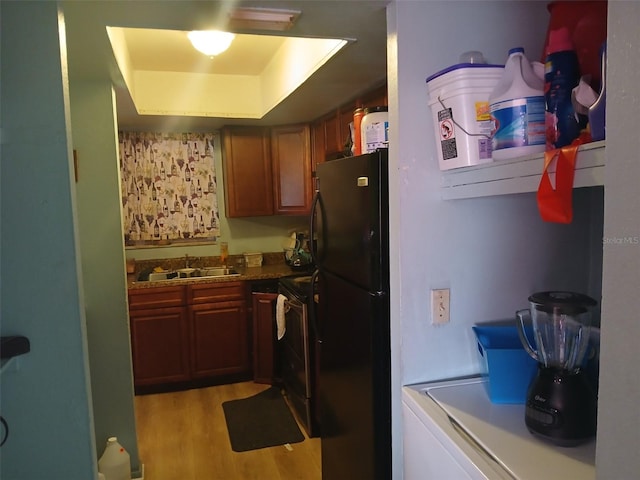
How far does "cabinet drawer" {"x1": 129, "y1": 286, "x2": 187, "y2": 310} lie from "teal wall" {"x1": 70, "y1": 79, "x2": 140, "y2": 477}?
1.08 metres

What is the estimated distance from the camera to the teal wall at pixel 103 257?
229 centimetres

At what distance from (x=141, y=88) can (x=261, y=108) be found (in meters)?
0.90

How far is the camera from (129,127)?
154 inches

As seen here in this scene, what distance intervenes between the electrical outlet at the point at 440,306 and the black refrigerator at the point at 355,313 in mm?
170

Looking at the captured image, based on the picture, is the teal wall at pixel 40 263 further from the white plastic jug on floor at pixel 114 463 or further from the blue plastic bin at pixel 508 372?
the blue plastic bin at pixel 508 372

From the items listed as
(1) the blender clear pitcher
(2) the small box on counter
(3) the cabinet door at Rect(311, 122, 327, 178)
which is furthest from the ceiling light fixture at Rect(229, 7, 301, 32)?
(2) the small box on counter

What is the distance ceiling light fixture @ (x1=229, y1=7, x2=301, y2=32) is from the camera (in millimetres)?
1458

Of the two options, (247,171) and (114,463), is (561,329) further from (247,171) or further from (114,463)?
(247,171)

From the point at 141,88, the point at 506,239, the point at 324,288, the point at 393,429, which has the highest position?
the point at 141,88

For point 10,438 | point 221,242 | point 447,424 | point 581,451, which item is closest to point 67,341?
point 10,438

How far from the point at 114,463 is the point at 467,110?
7.48ft

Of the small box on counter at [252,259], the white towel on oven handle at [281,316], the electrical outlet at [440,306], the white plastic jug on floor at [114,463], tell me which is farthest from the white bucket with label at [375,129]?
the small box on counter at [252,259]

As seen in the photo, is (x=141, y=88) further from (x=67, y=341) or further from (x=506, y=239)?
(x=506, y=239)

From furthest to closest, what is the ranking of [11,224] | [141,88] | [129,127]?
1. [129,127]
2. [141,88]
3. [11,224]
